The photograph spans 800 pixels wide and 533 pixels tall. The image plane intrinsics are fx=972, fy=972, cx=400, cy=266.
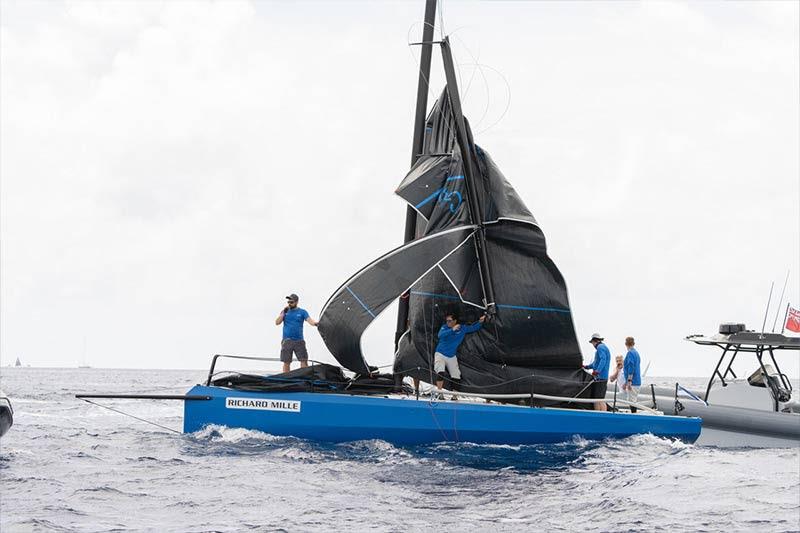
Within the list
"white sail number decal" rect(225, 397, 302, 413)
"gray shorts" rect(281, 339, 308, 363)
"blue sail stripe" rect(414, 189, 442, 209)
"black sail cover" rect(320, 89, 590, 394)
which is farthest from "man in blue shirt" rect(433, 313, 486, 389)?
"white sail number decal" rect(225, 397, 302, 413)

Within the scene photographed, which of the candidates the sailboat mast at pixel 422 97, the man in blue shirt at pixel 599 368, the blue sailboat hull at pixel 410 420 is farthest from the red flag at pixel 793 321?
the sailboat mast at pixel 422 97

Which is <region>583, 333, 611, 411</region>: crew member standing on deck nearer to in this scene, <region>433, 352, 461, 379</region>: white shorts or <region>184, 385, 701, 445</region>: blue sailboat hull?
<region>184, 385, 701, 445</region>: blue sailboat hull

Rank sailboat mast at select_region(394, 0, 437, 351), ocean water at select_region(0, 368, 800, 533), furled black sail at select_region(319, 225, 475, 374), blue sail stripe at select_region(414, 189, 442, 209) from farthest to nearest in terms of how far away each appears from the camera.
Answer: sailboat mast at select_region(394, 0, 437, 351) < blue sail stripe at select_region(414, 189, 442, 209) < furled black sail at select_region(319, 225, 475, 374) < ocean water at select_region(0, 368, 800, 533)

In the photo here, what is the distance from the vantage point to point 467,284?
1817 cm

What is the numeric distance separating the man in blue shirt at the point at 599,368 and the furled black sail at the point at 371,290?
3769 millimetres

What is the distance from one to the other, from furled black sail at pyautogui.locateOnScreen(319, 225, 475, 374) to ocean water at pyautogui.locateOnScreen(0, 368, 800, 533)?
203 cm

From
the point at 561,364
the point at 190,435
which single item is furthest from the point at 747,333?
the point at 190,435

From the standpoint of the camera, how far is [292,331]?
61.7 feet

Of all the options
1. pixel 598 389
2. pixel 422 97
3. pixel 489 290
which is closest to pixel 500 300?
pixel 489 290

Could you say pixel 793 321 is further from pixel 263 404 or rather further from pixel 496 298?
pixel 263 404

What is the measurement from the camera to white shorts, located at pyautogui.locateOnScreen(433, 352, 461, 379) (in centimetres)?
1794

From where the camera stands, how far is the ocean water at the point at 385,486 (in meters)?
11.4

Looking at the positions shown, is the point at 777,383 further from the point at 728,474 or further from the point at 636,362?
the point at 728,474

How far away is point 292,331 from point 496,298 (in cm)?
400
